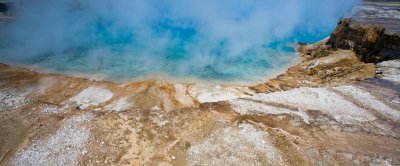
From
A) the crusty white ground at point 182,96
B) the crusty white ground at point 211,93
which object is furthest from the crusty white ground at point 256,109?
the crusty white ground at point 182,96

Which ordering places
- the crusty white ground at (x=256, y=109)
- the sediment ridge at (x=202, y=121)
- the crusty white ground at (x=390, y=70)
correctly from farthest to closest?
the crusty white ground at (x=390, y=70)
the crusty white ground at (x=256, y=109)
the sediment ridge at (x=202, y=121)

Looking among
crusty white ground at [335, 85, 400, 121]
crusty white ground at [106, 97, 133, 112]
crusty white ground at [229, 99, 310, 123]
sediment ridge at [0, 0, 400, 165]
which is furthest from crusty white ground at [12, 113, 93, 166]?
crusty white ground at [335, 85, 400, 121]

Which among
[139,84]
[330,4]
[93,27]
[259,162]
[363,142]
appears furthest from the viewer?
[330,4]

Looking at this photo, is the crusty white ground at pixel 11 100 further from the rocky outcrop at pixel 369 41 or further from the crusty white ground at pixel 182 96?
the rocky outcrop at pixel 369 41

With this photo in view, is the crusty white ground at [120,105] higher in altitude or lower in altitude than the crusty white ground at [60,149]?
higher

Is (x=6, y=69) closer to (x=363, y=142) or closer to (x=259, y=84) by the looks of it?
(x=259, y=84)

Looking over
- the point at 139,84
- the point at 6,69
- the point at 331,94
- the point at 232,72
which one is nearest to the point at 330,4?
the point at 232,72
